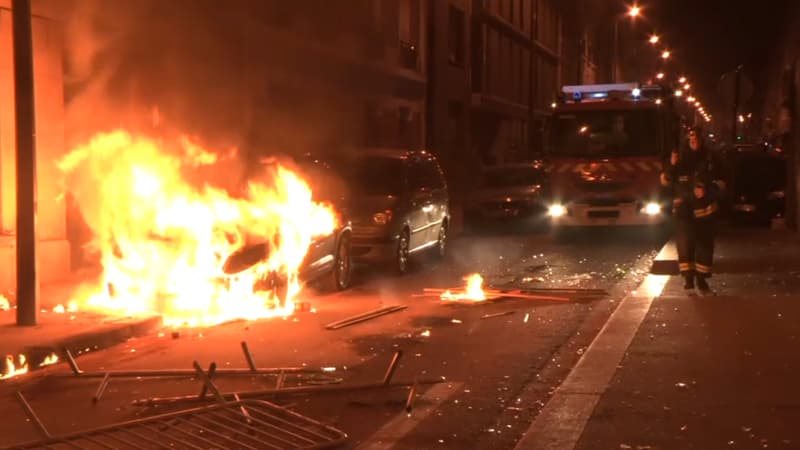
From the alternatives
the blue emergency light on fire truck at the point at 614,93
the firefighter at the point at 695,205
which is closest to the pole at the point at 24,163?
the firefighter at the point at 695,205

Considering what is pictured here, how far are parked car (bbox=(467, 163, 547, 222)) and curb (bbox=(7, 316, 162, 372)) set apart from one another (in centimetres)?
1406

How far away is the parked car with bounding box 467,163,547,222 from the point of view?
2362 centimetres

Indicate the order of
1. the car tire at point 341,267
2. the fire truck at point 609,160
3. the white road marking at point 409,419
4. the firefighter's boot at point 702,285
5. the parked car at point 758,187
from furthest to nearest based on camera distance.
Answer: the parked car at point 758,187, the fire truck at point 609,160, the car tire at point 341,267, the firefighter's boot at point 702,285, the white road marking at point 409,419

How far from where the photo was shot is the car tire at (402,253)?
1427 cm

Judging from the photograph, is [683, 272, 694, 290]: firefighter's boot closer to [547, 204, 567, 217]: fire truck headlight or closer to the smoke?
the smoke

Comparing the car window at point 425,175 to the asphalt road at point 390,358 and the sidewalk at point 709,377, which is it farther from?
the sidewalk at point 709,377

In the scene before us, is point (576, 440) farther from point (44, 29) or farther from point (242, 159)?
point (44, 29)

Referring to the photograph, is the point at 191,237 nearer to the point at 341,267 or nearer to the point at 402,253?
the point at 341,267

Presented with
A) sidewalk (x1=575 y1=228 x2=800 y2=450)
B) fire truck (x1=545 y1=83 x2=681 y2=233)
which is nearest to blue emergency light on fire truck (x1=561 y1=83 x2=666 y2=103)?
fire truck (x1=545 y1=83 x2=681 y2=233)

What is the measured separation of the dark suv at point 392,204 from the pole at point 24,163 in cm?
473

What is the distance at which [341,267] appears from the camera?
13.2 meters

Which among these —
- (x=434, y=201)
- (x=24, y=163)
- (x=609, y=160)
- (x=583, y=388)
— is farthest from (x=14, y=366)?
(x=609, y=160)

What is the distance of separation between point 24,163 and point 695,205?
7.28 metres

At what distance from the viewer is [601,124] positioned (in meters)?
19.2
